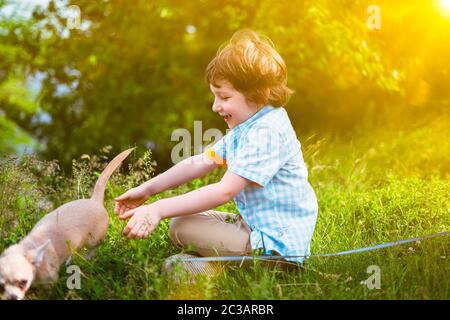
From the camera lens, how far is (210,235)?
8.66 ft

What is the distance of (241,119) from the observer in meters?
2.67

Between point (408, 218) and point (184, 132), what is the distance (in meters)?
3.51

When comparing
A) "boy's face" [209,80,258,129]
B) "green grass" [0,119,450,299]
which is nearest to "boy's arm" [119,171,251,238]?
"green grass" [0,119,450,299]

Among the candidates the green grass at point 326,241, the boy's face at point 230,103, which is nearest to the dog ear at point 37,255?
the green grass at point 326,241

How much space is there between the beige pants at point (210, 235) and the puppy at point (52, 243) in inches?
13.9

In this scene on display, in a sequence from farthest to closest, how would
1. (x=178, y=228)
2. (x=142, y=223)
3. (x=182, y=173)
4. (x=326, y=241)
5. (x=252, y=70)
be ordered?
(x=326, y=241) < (x=182, y=173) < (x=178, y=228) < (x=252, y=70) < (x=142, y=223)

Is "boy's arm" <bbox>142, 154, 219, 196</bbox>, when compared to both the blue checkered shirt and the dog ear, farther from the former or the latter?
the dog ear

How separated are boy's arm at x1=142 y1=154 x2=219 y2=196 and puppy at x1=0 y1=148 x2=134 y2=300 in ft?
0.74

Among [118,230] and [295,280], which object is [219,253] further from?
[118,230]

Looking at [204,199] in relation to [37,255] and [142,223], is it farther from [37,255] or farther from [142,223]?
[37,255]

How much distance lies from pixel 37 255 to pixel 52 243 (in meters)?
0.19

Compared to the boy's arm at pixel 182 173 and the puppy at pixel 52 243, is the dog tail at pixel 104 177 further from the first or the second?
the boy's arm at pixel 182 173

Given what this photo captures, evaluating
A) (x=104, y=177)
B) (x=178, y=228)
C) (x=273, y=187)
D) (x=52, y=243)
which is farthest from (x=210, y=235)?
(x=52, y=243)

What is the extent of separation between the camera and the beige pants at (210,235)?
262 centimetres
